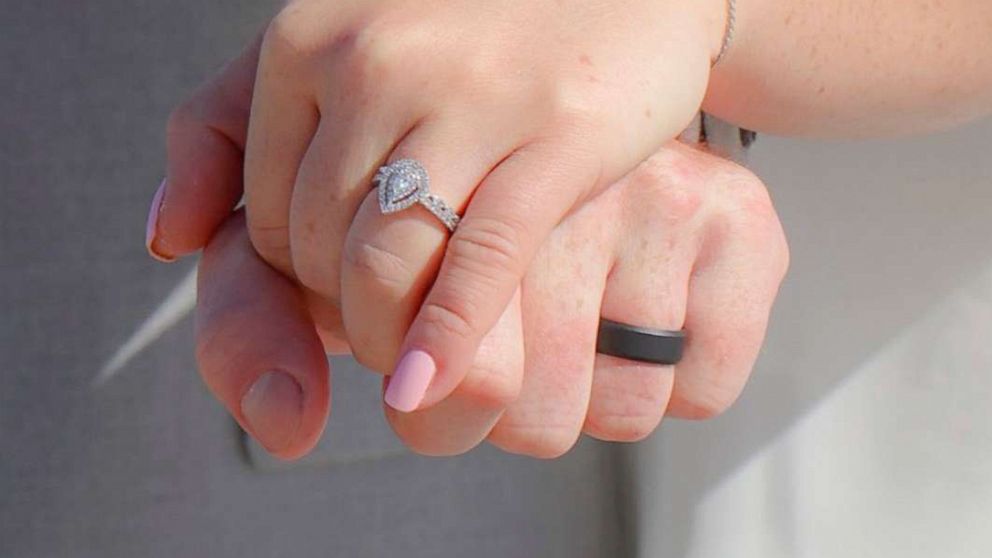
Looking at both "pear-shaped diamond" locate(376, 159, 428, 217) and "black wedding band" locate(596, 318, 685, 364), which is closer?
"pear-shaped diamond" locate(376, 159, 428, 217)

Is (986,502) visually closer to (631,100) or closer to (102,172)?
(631,100)

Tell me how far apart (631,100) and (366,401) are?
0.54 metres

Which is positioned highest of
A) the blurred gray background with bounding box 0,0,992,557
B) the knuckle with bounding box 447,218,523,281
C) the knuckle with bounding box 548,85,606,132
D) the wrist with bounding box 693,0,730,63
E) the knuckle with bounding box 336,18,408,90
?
the wrist with bounding box 693,0,730,63

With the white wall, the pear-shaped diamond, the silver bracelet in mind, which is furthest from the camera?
the white wall

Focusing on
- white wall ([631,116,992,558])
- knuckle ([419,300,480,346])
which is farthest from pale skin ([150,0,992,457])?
white wall ([631,116,992,558])

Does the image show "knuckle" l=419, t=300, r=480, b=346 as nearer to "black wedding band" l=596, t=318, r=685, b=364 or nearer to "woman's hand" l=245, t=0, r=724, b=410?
"woman's hand" l=245, t=0, r=724, b=410

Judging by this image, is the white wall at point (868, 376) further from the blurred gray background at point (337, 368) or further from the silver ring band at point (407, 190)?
the silver ring band at point (407, 190)

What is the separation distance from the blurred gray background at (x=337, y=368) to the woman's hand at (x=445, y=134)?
0.36 metres

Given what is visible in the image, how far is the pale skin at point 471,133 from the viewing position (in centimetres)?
46

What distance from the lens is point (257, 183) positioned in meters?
0.52

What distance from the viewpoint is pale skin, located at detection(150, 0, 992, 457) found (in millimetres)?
457

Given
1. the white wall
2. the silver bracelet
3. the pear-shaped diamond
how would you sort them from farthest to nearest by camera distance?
the white wall → the silver bracelet → the pear-shaped diamond

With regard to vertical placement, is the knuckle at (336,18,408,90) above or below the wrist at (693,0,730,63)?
below

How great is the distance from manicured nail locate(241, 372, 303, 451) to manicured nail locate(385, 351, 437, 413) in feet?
0.21
